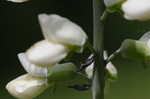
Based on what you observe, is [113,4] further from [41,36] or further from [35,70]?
[41,36]

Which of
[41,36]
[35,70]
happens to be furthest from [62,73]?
[41,36]

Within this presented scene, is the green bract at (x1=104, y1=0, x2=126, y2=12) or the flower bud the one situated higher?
the green bract at (x1=104, y1=0, x2=126, y2=12)

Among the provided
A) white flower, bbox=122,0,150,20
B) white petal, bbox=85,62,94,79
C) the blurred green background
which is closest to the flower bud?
white petal, bbox=85,62,94,79

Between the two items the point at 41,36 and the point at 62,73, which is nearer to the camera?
the point at 62,73

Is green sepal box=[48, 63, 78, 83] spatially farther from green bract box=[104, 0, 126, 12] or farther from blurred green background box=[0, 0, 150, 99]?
blurred green background box=[0, 0, 150, 99]

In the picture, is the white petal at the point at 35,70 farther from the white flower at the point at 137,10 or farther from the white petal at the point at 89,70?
the white flower at the point at 137,10
